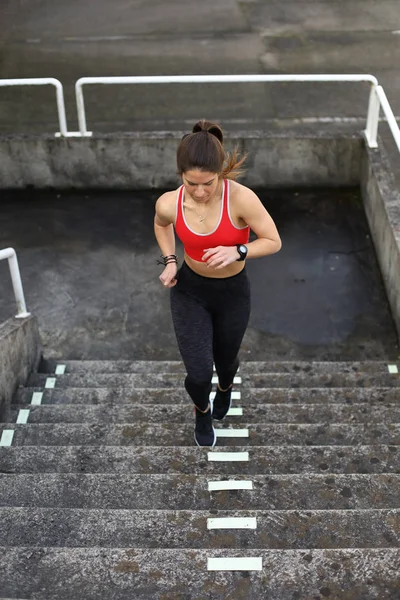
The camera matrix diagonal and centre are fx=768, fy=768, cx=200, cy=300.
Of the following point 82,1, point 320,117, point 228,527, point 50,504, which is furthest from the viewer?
point 82,1

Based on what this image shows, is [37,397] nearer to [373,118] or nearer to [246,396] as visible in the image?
[246,396]

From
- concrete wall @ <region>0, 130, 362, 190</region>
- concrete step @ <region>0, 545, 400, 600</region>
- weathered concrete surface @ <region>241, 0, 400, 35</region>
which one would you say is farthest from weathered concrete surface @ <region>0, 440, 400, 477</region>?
weathered concrete surface @ <region>241, 0, 400, 35</region>

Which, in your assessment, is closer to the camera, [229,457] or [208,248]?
[208,248]

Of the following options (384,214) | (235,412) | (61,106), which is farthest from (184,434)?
(61,106)

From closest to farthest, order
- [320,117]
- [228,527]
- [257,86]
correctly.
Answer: [228,527] < [320,117] < [257,86]

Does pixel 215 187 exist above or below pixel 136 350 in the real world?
above

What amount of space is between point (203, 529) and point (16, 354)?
2.30 m

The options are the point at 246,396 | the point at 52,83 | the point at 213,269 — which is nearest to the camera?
the point at 213,269

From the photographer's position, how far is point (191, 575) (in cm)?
296

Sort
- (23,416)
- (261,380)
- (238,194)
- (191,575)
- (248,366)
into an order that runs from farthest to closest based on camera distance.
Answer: (248,366) → (261,380) → (23,416) → (238,194) → (191,575)

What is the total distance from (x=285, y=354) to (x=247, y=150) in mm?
2607

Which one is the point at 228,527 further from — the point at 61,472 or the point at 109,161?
the point at 109,161

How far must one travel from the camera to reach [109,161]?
802 centimetres

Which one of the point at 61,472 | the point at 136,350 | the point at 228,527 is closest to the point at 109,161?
the point at 136,350
